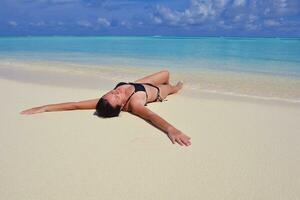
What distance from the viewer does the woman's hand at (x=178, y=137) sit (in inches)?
129

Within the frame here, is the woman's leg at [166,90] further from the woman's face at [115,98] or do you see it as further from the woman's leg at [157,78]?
the woman's face at [115,98]

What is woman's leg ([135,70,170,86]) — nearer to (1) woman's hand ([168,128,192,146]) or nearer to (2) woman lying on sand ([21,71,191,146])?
(2) woman lying on sand ([21,71,191,146])

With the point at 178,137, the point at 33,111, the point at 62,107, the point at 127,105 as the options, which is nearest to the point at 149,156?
the point at 178,137

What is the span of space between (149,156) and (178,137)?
1.71ft

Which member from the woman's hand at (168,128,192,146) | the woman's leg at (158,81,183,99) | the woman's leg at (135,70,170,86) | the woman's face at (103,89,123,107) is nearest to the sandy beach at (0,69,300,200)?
the woman's hand at (168,128,192,146)

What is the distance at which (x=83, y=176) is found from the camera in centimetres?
255

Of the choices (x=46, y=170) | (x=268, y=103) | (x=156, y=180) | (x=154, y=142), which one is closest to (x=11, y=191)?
(x=46, y=170)

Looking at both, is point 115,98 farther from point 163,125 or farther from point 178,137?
point 178,137

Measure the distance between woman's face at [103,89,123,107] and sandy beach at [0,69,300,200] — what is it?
184 mm

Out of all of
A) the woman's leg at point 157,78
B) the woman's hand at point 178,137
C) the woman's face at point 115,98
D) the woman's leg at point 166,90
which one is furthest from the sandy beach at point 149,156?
the woman's leg at point 157,78

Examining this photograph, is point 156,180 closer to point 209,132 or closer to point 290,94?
point 209,132

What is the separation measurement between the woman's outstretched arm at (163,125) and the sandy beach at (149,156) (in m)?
0.08

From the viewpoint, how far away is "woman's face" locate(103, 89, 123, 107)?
416 cm

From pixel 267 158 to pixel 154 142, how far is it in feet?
3.43
